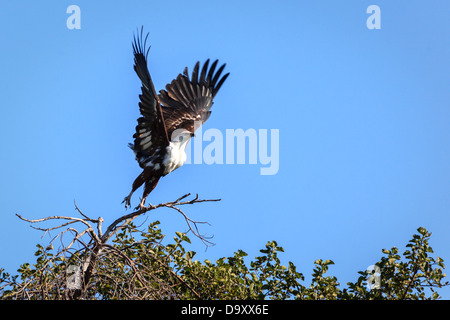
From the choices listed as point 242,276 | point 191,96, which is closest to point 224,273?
point 242,276

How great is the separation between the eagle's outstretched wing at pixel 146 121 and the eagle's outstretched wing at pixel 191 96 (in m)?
1.02

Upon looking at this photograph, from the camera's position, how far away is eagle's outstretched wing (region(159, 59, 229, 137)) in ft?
30.3

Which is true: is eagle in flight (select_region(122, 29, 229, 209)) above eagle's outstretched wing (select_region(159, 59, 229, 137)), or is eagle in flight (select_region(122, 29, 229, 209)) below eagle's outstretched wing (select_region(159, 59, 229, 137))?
below

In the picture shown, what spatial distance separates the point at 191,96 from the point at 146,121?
149cm

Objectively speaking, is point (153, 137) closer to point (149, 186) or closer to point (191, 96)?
point (149, 186)

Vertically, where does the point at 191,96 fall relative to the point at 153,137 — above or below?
above

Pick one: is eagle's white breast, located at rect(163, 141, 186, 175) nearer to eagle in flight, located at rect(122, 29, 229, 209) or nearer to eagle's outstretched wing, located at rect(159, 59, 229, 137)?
eagle in flight, located at rect(122, 29, 229, 209)

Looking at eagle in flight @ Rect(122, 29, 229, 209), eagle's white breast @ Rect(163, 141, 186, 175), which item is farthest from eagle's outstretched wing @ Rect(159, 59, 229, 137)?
eagle's white breast @ Rect(163, 141, 186, 175)

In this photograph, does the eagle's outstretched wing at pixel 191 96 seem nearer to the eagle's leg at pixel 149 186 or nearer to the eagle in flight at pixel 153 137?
the eagle in flight at pixel 153 137

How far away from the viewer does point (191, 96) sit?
9.41 m

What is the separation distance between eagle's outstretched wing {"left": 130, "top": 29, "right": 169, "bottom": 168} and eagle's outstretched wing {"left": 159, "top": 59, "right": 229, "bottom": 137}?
3.34 ft

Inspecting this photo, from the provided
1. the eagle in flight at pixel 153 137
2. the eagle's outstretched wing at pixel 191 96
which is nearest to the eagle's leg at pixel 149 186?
the eagle in flight at pixel 153 137

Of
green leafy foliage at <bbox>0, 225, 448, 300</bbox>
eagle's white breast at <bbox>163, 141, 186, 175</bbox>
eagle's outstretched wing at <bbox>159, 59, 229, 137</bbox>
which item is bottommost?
green leafy foliage at <bbox>0, 225, 448, 300</bbox>
